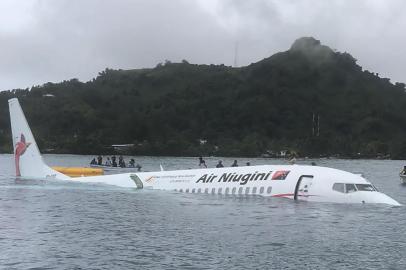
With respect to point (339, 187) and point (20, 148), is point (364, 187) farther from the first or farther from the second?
point (20, 148)

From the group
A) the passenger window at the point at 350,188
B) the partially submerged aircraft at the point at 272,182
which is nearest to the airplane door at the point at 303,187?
the partially submerged aircraft at the point at 272,182

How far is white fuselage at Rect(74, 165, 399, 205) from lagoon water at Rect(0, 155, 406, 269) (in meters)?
0.52

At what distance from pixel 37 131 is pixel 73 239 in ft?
539

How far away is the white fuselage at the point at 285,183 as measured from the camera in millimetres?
30625

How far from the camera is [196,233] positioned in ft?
77.8

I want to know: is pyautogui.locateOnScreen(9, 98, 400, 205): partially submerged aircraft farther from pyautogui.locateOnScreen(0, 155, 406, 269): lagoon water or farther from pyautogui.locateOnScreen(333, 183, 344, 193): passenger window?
pyautogui.locateOnScreen(0, 155, 406, 269): lagoon water

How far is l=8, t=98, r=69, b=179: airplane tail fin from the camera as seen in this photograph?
4319cm

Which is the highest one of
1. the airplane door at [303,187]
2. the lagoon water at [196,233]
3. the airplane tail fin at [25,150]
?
the airplane tail fin at [25,150]

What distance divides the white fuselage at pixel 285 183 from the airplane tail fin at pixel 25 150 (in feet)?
34.2

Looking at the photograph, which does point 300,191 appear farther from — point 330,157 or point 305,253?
point 330,157

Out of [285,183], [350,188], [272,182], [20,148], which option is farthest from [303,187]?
[20,148]

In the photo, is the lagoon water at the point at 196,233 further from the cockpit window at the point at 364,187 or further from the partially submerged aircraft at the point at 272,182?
the cockpit window at the point at 364,187

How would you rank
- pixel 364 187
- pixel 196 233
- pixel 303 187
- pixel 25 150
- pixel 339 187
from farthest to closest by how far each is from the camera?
1. pixel 25 150
2. pixel 303 187
3. pixel 339 187
4. pixel 364 187
5. pixel 196 233

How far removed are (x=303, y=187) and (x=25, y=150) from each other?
70.2 ft
